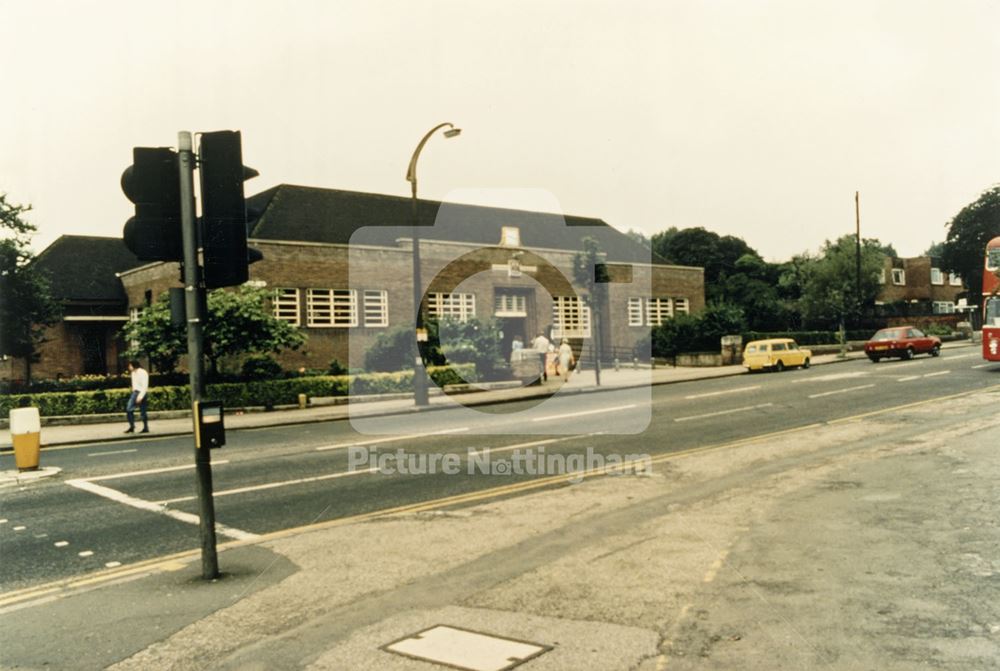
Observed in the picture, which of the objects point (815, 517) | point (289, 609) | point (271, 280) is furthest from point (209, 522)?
point (271, 280)

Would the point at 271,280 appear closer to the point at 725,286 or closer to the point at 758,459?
the point at 758,459

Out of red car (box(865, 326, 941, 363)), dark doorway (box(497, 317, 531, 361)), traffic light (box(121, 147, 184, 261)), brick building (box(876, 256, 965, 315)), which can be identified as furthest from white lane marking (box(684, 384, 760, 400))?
brick building (box(876, 256, 965, 315))

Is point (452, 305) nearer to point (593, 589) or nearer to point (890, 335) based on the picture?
point (890, 335)

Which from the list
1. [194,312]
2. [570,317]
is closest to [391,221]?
[570,317]

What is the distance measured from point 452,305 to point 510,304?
15.5 ft

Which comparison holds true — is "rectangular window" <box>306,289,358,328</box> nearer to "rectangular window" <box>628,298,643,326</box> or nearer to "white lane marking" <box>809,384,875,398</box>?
"rectangular window" <box>628,298,643,326</box>

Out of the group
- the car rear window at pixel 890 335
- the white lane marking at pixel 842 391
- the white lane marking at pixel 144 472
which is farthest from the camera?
the car rear window at pixel 890 335

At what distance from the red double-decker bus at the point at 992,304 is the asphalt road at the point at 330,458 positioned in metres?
1.40

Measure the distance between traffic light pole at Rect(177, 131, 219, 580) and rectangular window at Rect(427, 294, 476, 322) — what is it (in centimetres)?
3196

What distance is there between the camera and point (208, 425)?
6848 mm

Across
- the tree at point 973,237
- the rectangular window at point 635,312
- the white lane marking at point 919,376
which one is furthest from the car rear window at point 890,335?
the tree at point 973,237

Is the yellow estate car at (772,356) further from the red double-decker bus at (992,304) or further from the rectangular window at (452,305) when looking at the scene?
the rectangular window at (452,305)

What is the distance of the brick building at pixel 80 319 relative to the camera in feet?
126

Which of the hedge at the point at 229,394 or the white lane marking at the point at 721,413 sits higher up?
the hedge at the point at 229,394
